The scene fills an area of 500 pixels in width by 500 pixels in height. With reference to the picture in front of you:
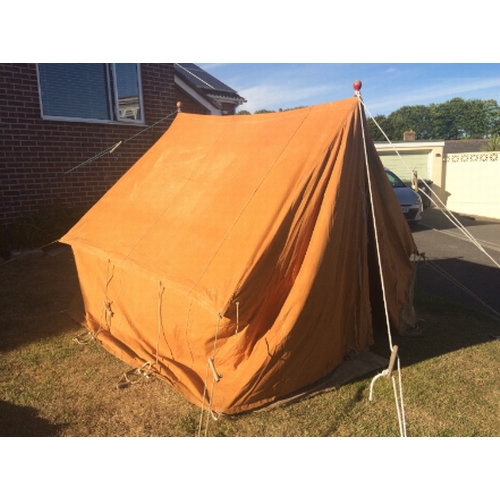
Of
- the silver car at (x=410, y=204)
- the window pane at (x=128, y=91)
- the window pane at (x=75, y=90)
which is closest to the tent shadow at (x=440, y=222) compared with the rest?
the silver car at (x=410, y=204)

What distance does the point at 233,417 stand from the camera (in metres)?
3.42

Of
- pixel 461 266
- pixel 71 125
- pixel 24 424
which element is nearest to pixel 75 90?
pixel 71 125

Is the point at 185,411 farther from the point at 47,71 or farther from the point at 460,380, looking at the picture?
the point at 47,71

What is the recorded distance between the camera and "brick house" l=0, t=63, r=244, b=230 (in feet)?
23.5

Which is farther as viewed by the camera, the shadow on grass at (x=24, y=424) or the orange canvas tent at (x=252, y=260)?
the orange canvas tent at (x=252, y=260)

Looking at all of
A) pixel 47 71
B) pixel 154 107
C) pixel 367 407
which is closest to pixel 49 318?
pixel 367 407

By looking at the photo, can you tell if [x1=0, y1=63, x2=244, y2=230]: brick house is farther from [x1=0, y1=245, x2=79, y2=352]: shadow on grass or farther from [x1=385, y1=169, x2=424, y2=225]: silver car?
[x1=385, y1=169, x2=424, y2=225]: silver car

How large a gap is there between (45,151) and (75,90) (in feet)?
4.23

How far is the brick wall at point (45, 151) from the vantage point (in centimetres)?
711

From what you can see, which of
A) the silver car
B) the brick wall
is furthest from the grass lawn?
the silver car

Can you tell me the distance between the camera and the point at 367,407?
11.6ft

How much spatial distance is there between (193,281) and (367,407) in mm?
1704

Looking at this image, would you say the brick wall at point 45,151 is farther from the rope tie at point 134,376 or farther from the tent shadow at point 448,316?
the tent shadow at point 448,316

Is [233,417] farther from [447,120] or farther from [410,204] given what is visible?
[447,120]
